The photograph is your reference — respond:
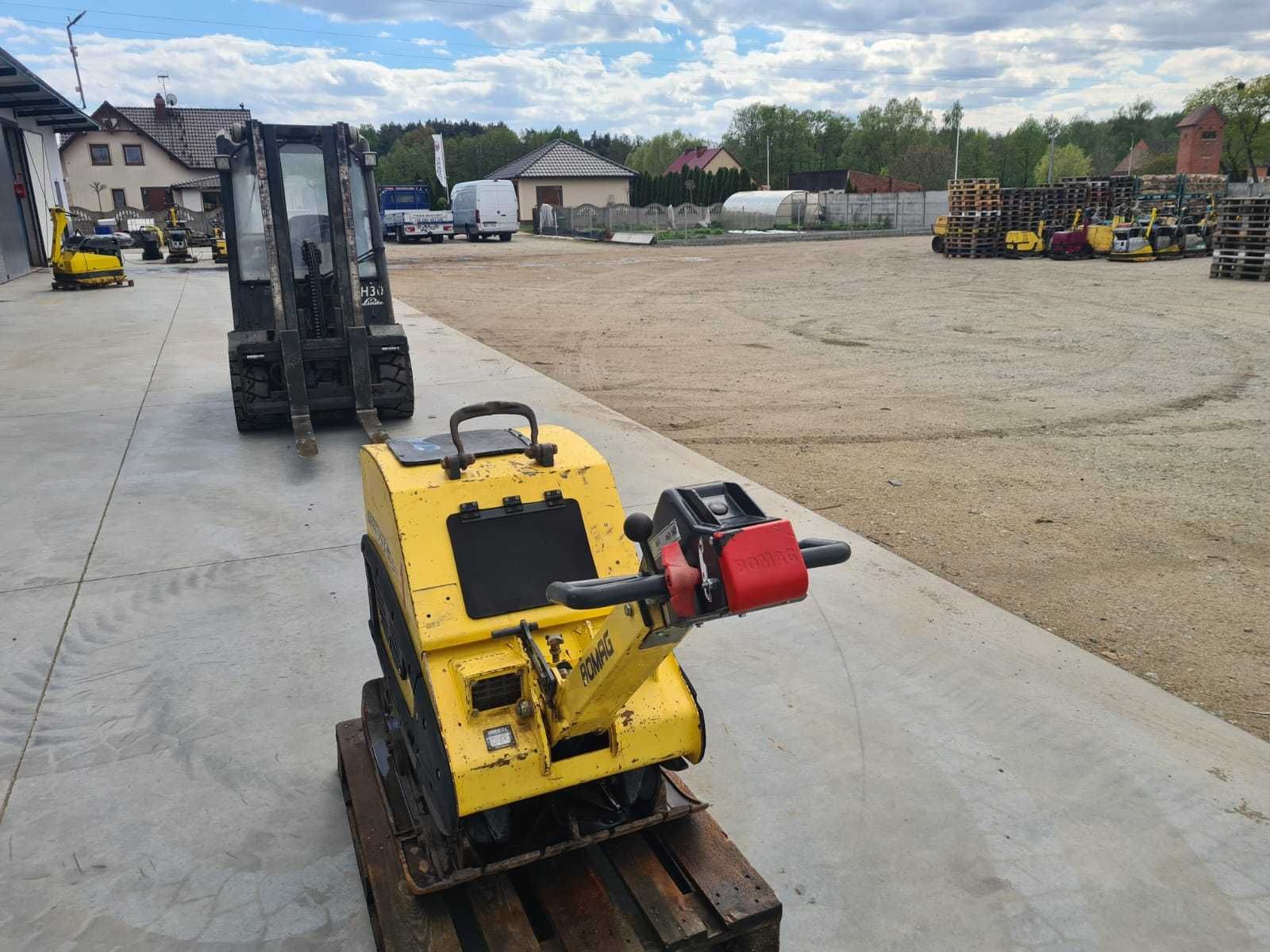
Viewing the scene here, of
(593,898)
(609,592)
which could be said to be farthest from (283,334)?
(609,592)

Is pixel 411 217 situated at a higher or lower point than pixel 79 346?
higher

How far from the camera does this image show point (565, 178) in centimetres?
6253

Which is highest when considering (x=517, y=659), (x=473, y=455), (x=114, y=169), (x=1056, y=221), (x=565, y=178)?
(x=114, y=169)

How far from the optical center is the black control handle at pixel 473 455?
265 cm

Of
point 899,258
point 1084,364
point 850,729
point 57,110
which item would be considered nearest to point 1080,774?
point 850,729

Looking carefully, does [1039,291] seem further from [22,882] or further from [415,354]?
[22,882]

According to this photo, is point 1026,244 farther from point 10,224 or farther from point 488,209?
point 10,224

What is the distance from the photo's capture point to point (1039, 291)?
1955cm

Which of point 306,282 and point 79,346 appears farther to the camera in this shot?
point 79,346

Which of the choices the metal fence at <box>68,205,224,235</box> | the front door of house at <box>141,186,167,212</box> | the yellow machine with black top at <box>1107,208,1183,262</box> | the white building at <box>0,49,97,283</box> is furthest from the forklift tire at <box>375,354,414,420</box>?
the front door of house at <box>141,186,167,212</box>

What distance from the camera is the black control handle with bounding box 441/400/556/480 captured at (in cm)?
265

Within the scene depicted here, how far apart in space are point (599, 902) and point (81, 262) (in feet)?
77.5

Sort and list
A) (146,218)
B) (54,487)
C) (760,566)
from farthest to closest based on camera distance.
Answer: (146,218) < (54,487) < (760,566)

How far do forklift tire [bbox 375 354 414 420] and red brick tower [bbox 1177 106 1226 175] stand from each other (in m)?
80.5
